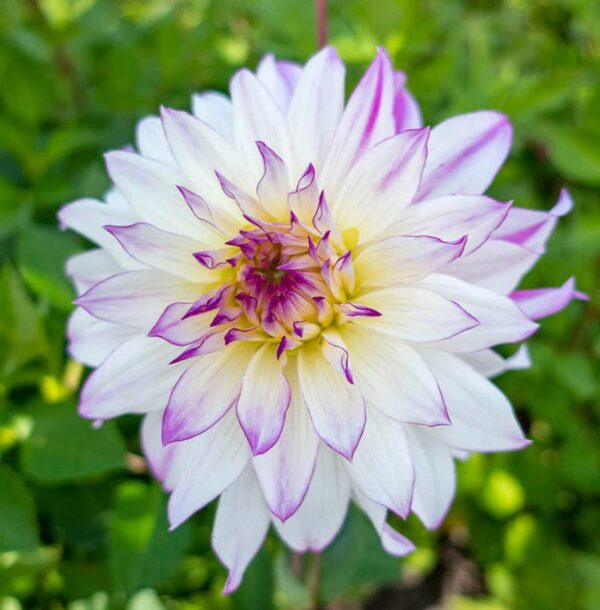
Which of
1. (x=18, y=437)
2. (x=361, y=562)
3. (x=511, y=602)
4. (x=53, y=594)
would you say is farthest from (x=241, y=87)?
(x=511, y=602)

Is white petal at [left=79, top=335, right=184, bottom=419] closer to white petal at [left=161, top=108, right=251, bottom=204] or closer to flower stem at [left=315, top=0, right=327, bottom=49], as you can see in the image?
white petal at [left=161, top=108, right=251, bottom=204]

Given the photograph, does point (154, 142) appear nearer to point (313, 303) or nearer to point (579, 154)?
point (313, 303)

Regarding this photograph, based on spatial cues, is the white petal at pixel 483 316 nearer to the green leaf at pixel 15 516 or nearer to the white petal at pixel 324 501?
the white petal at pixel 324 501

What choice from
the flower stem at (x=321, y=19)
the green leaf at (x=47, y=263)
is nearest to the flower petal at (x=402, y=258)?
the flower stem at (x=321, y=19)

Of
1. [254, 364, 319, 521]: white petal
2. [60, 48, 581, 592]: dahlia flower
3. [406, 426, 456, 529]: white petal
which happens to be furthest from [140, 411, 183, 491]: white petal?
[406, 426, 456, 529]: white petal

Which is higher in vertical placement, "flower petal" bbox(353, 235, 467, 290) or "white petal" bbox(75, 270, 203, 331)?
"white petal" bbox(75, 270, 203, 331)

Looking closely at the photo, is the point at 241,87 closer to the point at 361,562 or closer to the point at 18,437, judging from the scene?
the point at 18,437
